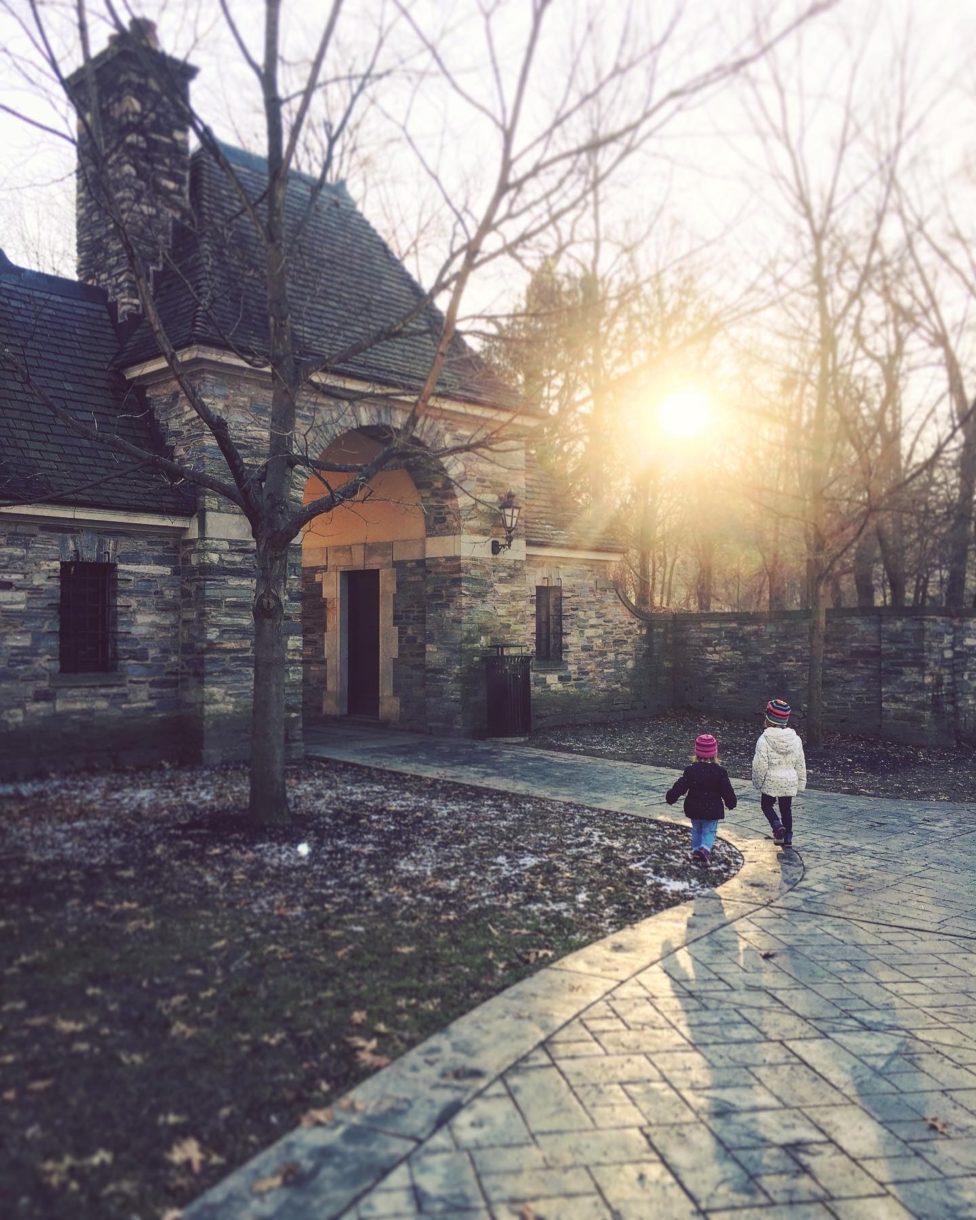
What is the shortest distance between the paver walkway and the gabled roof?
7569mm

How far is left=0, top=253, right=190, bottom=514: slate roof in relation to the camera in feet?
36.2

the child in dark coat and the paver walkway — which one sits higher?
the child in dark coat

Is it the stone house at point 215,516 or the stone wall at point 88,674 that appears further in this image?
the stone house at point 215,516

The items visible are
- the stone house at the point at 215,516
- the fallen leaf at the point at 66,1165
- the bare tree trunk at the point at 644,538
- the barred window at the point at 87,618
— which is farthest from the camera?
the bare tree trunk at the point at 644,538

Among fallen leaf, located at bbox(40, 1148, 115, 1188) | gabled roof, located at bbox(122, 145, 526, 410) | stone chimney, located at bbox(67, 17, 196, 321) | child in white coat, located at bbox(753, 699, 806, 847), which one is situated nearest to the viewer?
fallen leaf, located at bbox(40, 1148, 115, 1188)

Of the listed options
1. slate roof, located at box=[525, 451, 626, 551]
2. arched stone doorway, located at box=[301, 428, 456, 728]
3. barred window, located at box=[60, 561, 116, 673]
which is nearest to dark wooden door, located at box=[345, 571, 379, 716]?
arched stone doorway, located at box=[301, 428, 456, 728]

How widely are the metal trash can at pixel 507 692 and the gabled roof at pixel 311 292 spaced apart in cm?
426

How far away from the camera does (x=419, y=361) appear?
587 inches

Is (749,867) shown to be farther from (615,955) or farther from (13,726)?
(13,726)

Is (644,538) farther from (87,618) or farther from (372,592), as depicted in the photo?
(87,618)

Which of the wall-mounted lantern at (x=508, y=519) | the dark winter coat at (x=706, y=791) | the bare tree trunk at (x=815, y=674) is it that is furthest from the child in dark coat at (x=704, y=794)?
the wall-mounted lantern at (x=508, y=519)

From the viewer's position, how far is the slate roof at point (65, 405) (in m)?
11.0

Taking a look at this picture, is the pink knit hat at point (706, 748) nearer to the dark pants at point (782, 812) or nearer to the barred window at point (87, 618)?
the dark pants at point (782, 812)

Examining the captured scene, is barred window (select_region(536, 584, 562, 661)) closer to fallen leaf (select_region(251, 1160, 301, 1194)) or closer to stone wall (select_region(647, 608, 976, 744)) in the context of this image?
stone wall (select_region(647, 608, 976, 744))
